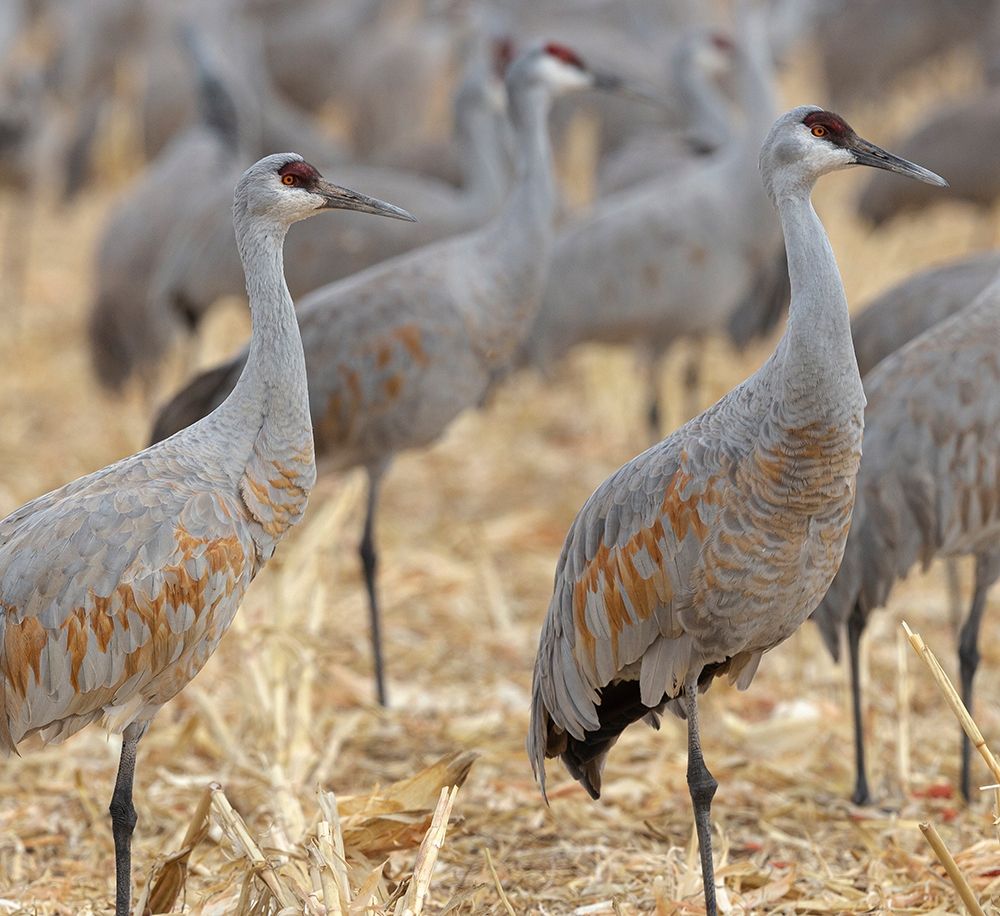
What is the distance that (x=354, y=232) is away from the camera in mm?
6625

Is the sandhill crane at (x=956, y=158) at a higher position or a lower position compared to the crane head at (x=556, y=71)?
lower

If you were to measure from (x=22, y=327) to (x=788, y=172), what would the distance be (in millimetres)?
7211

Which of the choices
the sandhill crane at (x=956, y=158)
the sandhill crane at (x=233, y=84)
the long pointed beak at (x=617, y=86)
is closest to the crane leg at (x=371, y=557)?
the long pointed beak at (x=617, y=86)

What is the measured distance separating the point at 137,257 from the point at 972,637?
4684mm

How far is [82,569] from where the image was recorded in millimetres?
3137

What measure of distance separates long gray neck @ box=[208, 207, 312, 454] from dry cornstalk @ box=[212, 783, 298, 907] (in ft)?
2.28

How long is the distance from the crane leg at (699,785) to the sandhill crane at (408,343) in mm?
1799

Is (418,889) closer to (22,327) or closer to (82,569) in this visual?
(82,569)

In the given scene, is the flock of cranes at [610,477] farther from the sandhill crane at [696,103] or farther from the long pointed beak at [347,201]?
the sandhill crane at [696,103]

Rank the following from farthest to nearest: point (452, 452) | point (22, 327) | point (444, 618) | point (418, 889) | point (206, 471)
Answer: point (22, 327), point (452, 452), point (444, 618), point (206, 471), point (418, 889)

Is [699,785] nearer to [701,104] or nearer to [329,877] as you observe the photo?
[329,877]

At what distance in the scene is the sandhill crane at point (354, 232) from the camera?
21.8 ft

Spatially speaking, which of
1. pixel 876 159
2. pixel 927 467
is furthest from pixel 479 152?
pixel 876 159

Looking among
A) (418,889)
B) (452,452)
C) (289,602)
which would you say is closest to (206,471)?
(418,889)
